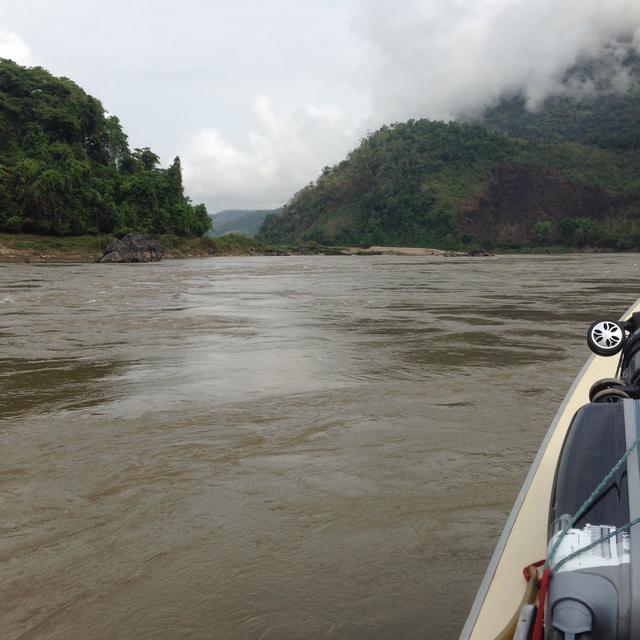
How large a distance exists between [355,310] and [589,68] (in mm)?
220534

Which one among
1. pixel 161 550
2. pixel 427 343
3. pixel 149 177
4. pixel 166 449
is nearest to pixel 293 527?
pixel 161 550

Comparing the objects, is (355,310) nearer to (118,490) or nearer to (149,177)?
(118,490)

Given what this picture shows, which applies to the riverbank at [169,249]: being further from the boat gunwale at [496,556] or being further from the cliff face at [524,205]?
the boat gunwale at [496,556]

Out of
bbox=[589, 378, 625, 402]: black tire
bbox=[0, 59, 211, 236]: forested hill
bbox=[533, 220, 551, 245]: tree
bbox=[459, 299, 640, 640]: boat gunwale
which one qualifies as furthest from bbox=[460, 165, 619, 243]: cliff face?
bbox=[589, 378, 625, 402]: black tire

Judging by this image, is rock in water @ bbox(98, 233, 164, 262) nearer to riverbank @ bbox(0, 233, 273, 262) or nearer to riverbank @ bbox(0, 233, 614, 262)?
riverbank @ bbox(0, 233, 273, 262)

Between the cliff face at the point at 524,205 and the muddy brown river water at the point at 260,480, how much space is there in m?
108

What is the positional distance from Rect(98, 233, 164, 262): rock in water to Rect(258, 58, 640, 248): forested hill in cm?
7110

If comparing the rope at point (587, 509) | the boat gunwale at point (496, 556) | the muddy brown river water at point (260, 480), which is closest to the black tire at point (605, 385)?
the boat gunwale at point (496, 556)

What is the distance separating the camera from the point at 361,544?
2885 millimetres

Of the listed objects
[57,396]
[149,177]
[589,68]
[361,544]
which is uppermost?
[589,68]

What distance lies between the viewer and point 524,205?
115750mm

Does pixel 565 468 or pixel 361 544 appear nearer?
pixel 565 468

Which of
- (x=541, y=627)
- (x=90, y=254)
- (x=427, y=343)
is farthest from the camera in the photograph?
(x=90, y=254)

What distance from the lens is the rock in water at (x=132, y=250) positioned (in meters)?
47.0
